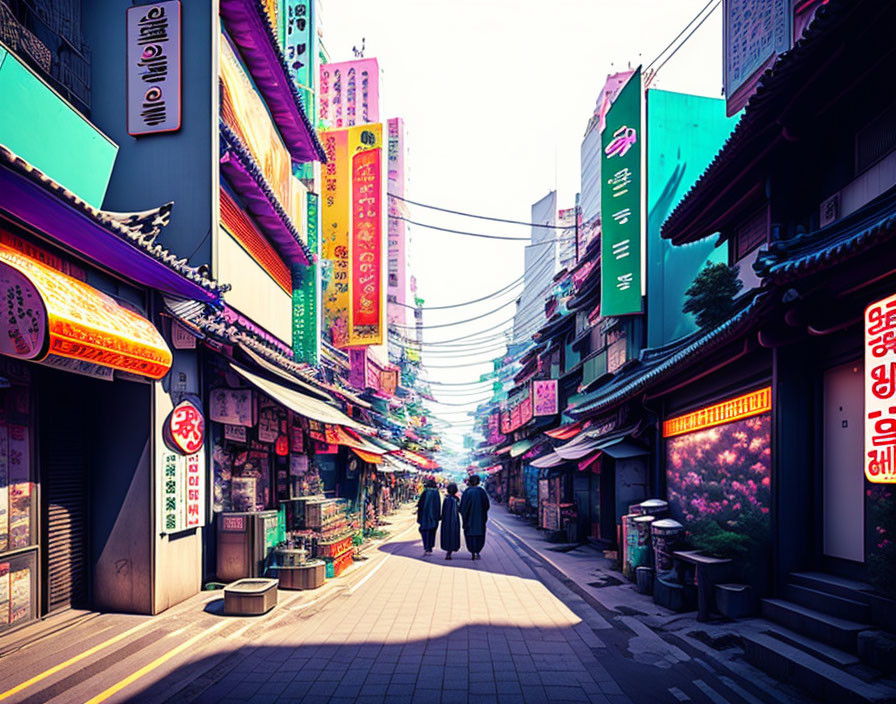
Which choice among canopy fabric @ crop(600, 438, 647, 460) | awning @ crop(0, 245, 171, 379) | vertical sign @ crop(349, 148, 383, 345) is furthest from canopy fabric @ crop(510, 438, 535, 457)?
awning @ crop(0, 245, 171, 379)

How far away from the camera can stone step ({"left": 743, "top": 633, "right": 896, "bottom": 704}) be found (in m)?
4.28

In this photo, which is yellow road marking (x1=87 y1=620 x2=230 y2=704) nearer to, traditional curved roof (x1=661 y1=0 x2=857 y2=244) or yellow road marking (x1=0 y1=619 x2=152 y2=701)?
yellow road marking (x1=0 y1=619 x2=152 y2=701)

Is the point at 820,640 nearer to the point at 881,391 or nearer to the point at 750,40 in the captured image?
the point at 881,391

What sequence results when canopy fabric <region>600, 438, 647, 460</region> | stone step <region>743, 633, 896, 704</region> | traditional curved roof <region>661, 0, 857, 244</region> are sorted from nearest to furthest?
stone step <region>743, 633, 896, 704</region> < traditional curved roof <region>661, 0, 857, 244</region> < canopy fabric <region>600, 438, 647, 460</region>

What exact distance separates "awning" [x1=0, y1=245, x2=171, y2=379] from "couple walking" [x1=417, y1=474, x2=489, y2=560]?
816 cm

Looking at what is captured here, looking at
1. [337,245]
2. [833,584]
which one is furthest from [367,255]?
[833,584]

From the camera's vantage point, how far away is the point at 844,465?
6434 millimetres

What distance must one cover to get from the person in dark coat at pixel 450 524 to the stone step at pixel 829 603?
25.4 feet

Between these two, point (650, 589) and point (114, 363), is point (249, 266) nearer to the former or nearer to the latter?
point (114, 363)

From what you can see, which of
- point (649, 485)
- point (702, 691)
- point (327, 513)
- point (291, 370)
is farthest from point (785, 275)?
point (291, 370)

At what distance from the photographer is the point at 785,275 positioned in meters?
5.95

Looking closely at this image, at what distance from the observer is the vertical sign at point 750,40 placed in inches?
335

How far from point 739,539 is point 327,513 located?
7.41m

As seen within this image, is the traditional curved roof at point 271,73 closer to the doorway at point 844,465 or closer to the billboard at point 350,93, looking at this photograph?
the doorway at point 844,465
